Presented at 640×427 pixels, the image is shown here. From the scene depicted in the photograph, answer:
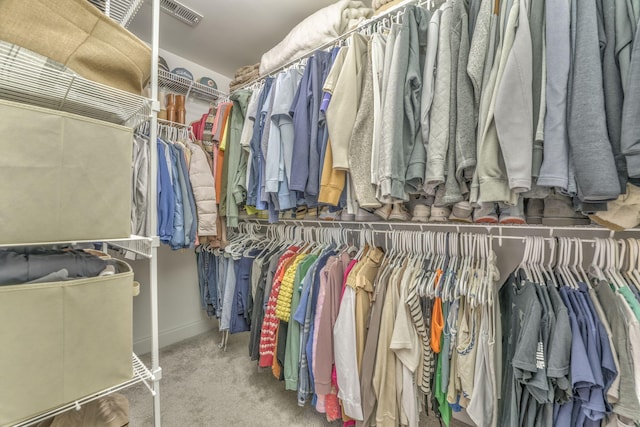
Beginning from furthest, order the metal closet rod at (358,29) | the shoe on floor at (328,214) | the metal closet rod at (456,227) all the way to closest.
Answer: the shoe on floor at (328,214), the metal closet rod at (358,29), the metal closet rod at (456,227)

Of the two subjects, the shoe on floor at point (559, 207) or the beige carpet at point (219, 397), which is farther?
the beige carpet at point (219, 397)

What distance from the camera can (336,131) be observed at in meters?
1.20

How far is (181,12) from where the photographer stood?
1.90 m

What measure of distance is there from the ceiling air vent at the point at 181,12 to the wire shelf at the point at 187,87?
421 millimetres

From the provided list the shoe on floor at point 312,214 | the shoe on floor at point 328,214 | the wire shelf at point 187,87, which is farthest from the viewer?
the wire shelf at point 187,87

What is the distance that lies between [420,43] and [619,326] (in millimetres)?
1245

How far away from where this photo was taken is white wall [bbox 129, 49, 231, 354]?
2217 millimetres

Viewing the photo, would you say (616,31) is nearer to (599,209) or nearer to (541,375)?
(599,209)

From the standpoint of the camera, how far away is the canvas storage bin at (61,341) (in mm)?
596

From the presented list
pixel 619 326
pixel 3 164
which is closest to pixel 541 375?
pixel 619 326

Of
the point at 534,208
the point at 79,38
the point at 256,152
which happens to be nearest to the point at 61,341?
the point at 79,38

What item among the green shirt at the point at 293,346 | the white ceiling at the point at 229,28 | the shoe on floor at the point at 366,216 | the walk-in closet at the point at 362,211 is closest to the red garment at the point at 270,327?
the walk-in closet at the point at 362,211

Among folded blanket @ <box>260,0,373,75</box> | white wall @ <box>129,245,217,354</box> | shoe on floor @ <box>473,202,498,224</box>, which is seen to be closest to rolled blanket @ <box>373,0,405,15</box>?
folded blanket @ <box>260,0,373,75</box>

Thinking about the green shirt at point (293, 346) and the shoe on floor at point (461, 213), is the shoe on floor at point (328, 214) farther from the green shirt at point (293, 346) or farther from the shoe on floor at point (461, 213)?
the shoe on floor at point (461, 213)
